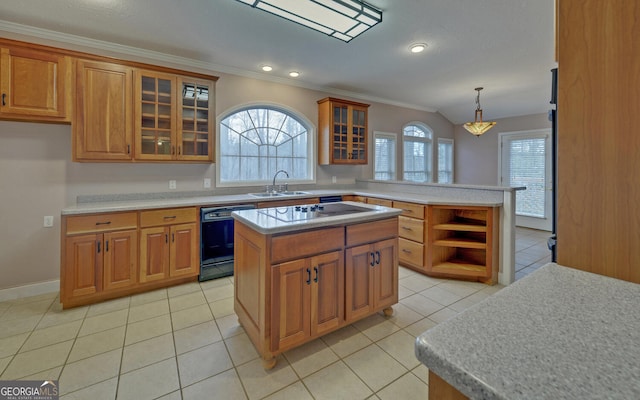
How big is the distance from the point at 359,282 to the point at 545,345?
1.73 meters

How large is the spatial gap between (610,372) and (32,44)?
13.5 feet

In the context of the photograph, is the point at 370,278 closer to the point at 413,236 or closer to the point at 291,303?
the point at 291,303

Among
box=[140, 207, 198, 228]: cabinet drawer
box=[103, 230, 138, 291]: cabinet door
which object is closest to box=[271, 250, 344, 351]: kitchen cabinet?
box=[140, 207, 198, 228]: cabinet drawer

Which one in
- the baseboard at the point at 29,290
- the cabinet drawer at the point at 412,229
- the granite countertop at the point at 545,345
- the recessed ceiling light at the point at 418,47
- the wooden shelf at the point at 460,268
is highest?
the recessed ceiling light at the point at 418,47

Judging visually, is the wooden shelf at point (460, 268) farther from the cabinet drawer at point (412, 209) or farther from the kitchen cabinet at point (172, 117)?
the kitchen cabinet at point (172, 117)

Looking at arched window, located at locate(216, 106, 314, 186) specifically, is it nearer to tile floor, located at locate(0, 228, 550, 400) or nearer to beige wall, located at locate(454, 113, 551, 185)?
tile floor, located at locate(0, 228, 550, 400)

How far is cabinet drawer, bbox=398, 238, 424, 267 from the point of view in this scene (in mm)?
3438

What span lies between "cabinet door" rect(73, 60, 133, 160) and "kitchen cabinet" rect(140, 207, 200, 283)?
777 millimetres

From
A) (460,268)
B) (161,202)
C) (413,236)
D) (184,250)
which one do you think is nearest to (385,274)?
(413,236)

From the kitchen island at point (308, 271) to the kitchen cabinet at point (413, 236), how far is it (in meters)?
1.14

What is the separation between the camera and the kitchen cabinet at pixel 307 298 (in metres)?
1.83

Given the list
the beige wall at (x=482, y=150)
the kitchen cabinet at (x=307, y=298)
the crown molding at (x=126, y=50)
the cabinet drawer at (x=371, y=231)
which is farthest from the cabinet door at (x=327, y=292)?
the beige wall at (x=482, y=150)

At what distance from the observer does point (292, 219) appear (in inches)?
79.1

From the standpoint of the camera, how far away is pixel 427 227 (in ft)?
11.0
